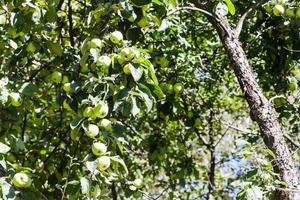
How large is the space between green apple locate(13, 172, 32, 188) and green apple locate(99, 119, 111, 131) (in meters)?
0.38

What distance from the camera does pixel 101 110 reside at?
2006mm

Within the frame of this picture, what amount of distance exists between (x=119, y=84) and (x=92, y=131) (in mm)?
223

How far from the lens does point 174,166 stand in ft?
12.8

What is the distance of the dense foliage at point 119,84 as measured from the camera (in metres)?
2.05

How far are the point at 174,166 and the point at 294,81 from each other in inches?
44.7

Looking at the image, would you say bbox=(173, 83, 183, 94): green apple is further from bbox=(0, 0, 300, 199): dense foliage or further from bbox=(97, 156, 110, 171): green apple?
bbox=(97, 156, 110, 171): green apple

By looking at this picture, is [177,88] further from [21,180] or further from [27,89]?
[21,180]

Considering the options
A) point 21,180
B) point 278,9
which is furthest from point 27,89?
point 278,9

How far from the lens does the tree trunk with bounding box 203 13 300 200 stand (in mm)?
2244

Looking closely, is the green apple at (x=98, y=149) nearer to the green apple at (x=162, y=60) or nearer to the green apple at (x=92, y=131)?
the green apple at (x=92, y=131)

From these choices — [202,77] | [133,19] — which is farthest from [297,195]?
[202,77]

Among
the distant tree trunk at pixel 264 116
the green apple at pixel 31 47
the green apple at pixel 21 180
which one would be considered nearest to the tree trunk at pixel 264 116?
the distant tree trunk at pixel 264 116

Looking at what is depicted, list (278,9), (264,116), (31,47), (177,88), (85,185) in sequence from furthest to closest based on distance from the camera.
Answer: (177,88), (278,9), (31,47), (264,116), (85,185)

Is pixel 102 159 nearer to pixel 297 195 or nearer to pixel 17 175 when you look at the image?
pixel 17 175
